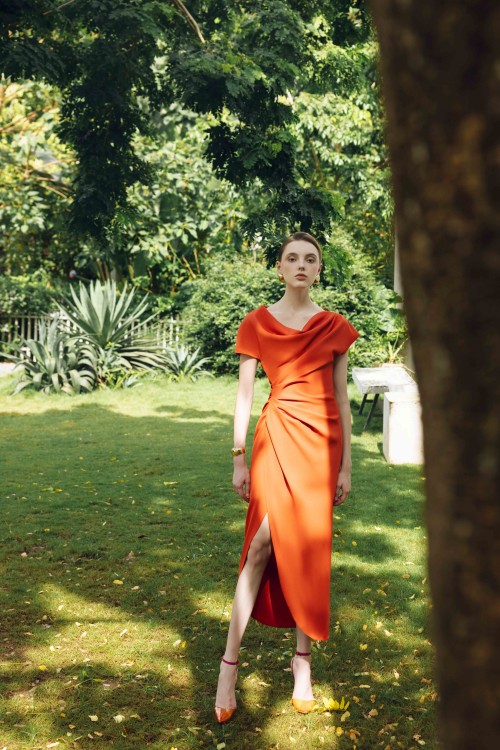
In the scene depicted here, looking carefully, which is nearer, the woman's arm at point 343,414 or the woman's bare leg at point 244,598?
the woman's bare leg at point 244,598

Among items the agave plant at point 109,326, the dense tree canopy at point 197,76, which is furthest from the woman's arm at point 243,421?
the agave plant at point 109,326

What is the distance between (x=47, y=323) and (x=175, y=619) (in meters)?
14.1

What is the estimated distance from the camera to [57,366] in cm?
1529

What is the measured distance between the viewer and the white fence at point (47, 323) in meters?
17.7

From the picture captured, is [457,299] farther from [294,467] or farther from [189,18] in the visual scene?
[189,18]

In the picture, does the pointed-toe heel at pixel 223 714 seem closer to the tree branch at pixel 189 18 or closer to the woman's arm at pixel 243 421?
the woman's arm at pixel 243 421

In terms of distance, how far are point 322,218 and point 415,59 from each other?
559 cm

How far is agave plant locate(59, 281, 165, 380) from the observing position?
1590 cm

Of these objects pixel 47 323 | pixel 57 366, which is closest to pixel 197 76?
pixel 57 366

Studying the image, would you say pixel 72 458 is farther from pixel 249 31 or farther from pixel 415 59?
pixel 415 59

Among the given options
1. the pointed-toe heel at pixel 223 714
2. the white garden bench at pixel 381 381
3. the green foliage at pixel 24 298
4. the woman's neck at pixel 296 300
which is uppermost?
the green foliage at pixel 24 298

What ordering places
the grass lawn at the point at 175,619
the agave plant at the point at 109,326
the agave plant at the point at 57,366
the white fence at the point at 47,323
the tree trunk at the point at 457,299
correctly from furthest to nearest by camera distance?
the white fence at the point at 47,323, the agave plant at the point at 109,326, the agave plant at the point at 57,366, the grass lawn at the point at 175,619, the tree trunk at the point at 457,299

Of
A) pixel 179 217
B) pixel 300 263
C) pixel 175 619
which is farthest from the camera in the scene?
pixel 179 217

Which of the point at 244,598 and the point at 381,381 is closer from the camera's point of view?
the point at 244,598
